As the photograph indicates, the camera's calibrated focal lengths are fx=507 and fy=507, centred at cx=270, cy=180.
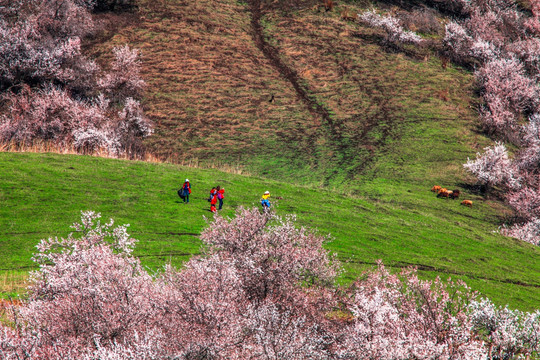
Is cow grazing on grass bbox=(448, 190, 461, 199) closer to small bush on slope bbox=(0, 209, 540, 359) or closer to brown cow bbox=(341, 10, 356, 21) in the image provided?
small bush on slope bbox=(0, 209, 540, 359)

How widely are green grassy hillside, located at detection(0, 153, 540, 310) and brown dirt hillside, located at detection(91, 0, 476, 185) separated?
31.3 ft

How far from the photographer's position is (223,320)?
44.1 feet

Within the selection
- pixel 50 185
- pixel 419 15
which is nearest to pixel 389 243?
pixel 50 185

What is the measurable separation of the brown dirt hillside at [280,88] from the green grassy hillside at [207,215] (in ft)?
31.3

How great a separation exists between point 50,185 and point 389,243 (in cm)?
1997

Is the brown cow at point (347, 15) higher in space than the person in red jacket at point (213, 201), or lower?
higher

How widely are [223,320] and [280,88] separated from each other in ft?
154

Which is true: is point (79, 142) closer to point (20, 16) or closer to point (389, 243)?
point (20, 16)

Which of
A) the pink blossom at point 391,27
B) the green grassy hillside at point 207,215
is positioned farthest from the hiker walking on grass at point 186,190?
the pink blossom at point 391,27

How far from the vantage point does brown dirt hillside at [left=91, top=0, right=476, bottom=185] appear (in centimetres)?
4831

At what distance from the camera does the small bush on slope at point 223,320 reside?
42.1 feet

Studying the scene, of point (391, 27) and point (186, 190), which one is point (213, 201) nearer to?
point (186, 190)

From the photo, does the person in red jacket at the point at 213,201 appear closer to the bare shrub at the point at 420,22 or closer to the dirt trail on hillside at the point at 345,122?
the dirt trail on hillside at the point at 345,122

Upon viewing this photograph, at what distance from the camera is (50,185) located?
29.9m
